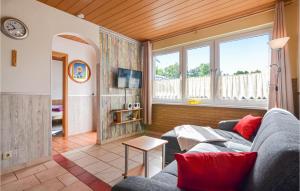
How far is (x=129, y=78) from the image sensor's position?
386 cm

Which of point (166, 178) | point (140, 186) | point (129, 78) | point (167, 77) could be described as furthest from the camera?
point (167, 77)

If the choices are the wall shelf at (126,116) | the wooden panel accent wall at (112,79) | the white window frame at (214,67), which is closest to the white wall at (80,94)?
the wooden panel accent wall at (112,79)

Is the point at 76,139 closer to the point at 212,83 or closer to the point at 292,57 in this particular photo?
the point at 212,83

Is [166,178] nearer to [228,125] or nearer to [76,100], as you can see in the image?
[228,125]

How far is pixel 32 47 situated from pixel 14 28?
0.98 ft

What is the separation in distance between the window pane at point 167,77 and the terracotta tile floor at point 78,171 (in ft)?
5.19

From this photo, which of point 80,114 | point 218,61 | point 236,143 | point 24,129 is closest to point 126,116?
point 80,114

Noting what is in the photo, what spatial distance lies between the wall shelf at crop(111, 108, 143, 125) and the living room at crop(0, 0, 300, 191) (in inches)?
1.2

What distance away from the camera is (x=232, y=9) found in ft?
8.80

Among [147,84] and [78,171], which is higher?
[147,84]

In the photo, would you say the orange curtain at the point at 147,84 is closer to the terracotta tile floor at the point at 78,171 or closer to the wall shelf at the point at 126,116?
the wall shelf at the point at 126,116

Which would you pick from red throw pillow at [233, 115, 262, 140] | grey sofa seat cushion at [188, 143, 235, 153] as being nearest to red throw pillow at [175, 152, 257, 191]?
grey sofa seat cushion at [188, 143, 235, 153]

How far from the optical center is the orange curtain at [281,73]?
2.34 meters

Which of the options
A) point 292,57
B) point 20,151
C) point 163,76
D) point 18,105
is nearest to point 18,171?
point 20,151
